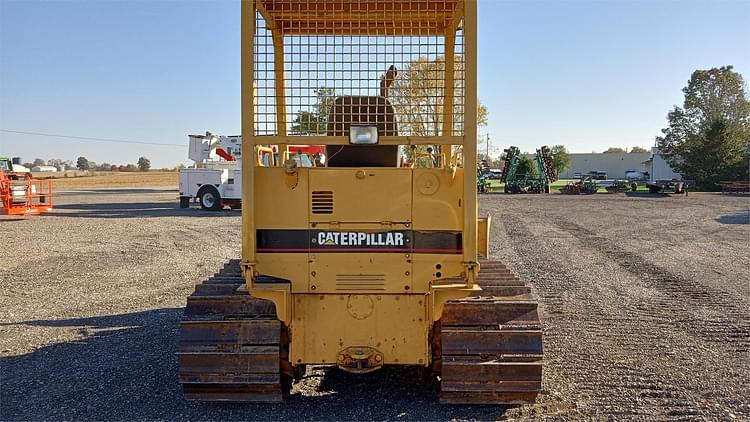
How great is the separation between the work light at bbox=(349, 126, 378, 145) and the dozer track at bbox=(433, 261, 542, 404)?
1.48 meters

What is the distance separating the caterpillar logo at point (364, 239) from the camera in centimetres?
462

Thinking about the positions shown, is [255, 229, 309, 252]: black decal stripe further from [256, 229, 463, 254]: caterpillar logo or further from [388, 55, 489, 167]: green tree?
[388, 55, 489, 167]: green tree

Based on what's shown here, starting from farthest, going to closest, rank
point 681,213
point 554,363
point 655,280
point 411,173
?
1. point 681,213
2. point 655,280
3. point 554,363
4. point 411,173

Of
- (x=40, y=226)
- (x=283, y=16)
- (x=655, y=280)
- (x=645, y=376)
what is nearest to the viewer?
(x=283, y=16)

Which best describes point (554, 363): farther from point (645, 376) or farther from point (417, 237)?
point (417, 237)

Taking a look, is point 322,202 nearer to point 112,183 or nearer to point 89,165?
point 112,183

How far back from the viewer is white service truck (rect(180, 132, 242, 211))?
26344 mm


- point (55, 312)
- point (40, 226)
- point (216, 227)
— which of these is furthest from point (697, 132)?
point (55, 312)

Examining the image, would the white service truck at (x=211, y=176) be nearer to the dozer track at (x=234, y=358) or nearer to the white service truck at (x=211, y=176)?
the white service truck at (x=211, y=176)

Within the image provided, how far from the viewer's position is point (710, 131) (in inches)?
2021

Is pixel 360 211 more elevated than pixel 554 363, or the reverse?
pixel 360 211

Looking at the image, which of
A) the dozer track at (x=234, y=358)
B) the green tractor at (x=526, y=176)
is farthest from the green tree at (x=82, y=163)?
the dozer track at (x=234, y=358)

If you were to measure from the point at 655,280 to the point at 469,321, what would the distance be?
7394 mm

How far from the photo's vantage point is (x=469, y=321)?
4.89 meters
